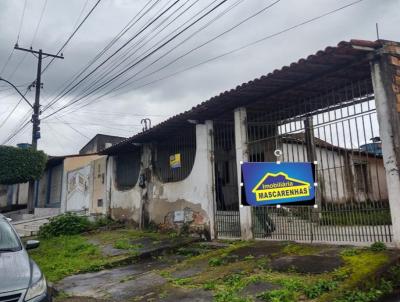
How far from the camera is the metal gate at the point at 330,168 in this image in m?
6.39

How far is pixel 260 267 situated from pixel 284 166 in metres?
1.89

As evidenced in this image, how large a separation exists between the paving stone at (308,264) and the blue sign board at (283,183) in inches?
42.6

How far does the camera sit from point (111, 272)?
754 cm

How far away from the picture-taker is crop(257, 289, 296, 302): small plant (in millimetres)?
4364

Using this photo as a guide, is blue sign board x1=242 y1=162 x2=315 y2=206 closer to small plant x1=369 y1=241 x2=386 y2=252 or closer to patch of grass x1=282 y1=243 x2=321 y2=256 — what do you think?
patch of grass x1=282 y1=243 x2=321 y2=256

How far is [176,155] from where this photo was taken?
11367 millimetres

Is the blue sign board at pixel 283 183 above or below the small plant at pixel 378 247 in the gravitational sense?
above

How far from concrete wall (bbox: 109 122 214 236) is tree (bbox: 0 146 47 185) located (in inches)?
232

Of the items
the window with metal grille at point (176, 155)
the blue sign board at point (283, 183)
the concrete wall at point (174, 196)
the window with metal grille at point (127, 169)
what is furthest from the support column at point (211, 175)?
the window with metal grille at point (127, 169)

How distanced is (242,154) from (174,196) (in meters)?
3.15

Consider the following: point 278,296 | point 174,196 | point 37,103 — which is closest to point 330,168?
point 278,296

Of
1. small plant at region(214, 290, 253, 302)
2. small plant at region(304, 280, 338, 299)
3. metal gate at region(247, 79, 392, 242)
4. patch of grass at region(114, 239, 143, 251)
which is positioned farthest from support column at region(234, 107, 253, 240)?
small plant at region(304, 280, 338, 299)

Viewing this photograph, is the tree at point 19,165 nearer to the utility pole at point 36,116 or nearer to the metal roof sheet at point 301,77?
the utility pole at point 36,116

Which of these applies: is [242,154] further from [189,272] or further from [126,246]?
[126,246]
